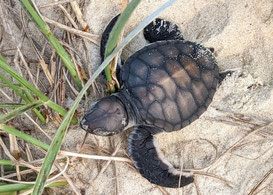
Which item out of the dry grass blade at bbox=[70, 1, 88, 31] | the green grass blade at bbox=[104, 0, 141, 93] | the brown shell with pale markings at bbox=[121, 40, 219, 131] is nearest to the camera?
the green grass blade at bbox=[104, 0, 141, 93]

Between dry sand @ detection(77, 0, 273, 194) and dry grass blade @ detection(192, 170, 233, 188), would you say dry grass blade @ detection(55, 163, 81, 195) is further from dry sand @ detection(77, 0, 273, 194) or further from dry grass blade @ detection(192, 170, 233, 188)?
dry grass blade @ detection(192, 170, 233, 188)

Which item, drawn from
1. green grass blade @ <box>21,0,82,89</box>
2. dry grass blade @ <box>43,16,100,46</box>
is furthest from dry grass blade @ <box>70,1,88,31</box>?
green grass blade @ <box>21,0,82,89</box>

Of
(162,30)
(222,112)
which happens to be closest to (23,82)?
(162,30)

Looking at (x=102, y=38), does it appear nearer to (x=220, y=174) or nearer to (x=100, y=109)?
(x=100, y=109)

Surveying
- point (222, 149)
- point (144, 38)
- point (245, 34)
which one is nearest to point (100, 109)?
point (144, 38)

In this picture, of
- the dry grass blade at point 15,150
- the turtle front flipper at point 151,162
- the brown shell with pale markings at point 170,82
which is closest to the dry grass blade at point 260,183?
the turtle front flipper at point 151,162

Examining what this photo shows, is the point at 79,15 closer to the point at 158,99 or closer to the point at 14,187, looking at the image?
the point at 158,99
